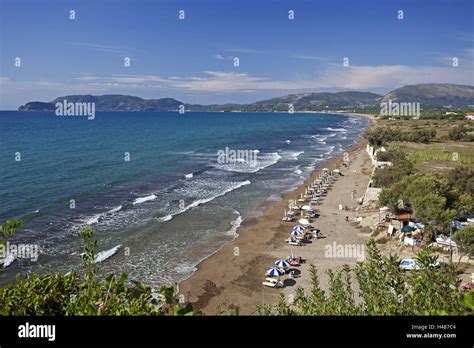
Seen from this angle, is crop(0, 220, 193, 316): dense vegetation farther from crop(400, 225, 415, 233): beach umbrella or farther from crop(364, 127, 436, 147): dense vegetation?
crop(364, 127, 436, 147): dense vegetation

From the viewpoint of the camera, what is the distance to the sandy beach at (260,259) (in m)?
21.8

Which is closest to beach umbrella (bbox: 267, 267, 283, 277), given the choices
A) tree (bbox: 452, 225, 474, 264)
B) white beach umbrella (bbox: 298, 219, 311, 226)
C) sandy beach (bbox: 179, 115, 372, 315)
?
sandy beach (bbox: 179, 115, 372, 315)

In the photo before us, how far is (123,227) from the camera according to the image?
1235 inches

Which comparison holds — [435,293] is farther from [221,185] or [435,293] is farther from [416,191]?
[221,185]

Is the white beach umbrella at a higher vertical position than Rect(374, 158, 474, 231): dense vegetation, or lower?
lower

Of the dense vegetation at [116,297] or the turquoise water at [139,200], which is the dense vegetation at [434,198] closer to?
the turquoise water at [139,200]

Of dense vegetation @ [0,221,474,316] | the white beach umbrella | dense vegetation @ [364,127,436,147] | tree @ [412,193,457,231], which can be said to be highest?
dense vegetation @ [364,127,436,147]

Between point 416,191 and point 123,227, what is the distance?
2456cm

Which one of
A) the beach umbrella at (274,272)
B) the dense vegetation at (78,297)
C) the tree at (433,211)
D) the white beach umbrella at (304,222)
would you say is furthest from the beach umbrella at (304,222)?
the dense vegetation at (78,297)

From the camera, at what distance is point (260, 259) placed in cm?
2714

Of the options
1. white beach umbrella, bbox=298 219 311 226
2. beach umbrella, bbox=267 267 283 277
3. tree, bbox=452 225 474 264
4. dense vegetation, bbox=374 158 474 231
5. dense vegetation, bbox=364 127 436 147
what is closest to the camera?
tree, bbox=452 225 474 264

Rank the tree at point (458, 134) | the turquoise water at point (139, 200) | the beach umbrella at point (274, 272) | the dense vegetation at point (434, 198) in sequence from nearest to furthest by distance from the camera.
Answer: the beach umbrella at point (274, 272) < the dense vegetation at point (434, 198) < the turquoise water at point (139, 200) < the tree at point (458, 134)

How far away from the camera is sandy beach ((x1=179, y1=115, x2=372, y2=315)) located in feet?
71.6

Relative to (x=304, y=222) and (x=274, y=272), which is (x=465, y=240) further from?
(x=304, y=222)
